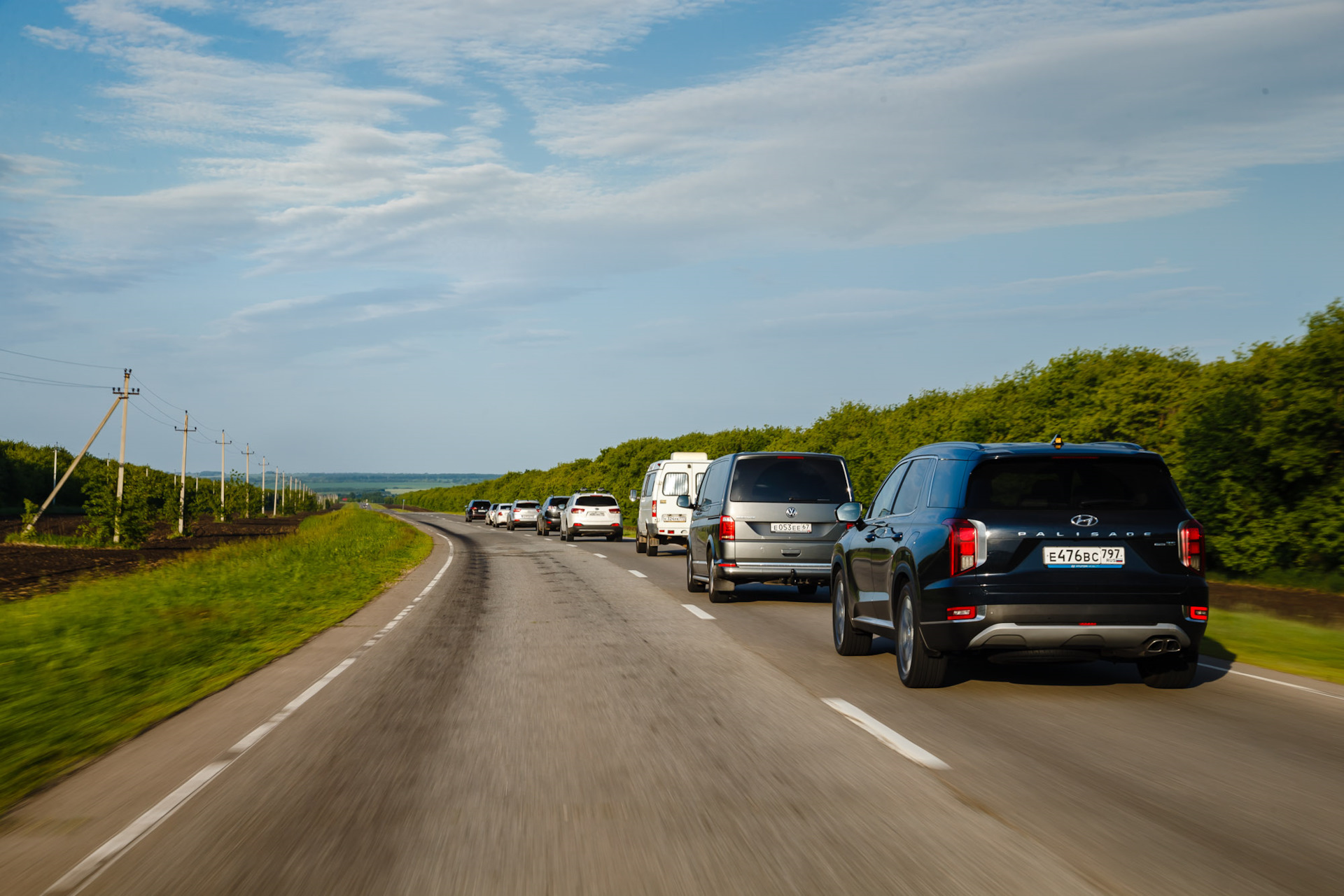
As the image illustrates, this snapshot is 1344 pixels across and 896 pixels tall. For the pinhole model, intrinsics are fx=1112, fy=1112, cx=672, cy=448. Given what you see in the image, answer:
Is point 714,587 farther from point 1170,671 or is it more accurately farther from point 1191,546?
point 1191,546

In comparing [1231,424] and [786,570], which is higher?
[1231,424]

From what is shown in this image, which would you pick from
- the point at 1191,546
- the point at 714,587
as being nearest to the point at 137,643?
the point at 714,587

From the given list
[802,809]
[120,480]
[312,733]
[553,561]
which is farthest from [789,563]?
[120,480]

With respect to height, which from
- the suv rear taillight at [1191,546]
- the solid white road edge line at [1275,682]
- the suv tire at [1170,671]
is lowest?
the solid white road edge line at [1275,682]

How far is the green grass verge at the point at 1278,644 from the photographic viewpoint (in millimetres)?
10312

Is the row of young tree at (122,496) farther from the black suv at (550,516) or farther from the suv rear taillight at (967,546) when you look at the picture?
the suv rear taillight at (967,546)

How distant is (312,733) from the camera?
24.1ft

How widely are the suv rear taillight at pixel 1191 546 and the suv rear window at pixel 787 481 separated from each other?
26.3 ft

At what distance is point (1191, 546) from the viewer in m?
8.20

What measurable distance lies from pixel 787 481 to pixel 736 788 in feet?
35.0

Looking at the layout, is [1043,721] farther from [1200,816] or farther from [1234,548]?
[1234,548]

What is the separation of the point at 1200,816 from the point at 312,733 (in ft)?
17.4

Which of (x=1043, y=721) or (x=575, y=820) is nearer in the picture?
(x=575, y=820)

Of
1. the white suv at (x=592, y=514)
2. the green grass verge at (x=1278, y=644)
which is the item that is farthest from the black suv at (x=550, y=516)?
the green grass verge at (x=1278, y=644)
